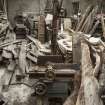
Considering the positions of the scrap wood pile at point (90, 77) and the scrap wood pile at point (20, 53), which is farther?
the scrap wood pile at point (20, 53)

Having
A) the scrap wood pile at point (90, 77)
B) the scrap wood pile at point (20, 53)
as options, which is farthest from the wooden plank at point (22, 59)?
the scrap wood pile at point (90, 77)

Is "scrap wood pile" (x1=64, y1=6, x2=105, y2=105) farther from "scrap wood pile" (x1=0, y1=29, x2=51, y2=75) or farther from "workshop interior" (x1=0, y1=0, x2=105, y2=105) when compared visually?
"scrap wood pile" (x1=0, y1=29, x2=51, y2=75)

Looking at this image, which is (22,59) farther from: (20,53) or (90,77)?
(90,77)

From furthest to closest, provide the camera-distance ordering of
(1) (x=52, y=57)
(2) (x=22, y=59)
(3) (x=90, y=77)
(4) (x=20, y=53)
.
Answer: (4) (x=20, y=53)
(2) (x=22, y=59)
(1) (x=52, y=57)
(3) (x=90, y=77)

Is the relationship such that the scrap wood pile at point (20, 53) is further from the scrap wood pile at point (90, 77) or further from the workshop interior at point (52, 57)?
the scrap wood pile at point (90, 77)

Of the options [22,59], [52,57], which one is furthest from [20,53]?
[52,57]

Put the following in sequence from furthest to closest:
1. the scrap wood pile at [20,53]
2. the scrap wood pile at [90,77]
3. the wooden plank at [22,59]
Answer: the scrap wood pile at [20,53] < the wooden plank at [22,59] < the scrap wood pile at [90,77]

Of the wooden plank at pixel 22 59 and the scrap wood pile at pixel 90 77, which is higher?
the scrap wood pile at pixel 90 77

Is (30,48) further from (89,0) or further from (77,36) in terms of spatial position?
(89,0)

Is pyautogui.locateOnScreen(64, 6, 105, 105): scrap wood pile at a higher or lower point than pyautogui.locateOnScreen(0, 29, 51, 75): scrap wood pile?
higher

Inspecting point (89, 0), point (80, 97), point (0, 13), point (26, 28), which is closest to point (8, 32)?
point (26, 28)

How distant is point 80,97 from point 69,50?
298 centimetres

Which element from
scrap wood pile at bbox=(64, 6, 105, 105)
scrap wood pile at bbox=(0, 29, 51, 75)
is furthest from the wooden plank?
scrap wood pile at bbox=(64, 6, 105, 105)

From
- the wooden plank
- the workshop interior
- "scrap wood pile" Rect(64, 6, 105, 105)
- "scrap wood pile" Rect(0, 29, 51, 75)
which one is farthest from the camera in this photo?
"scrap wood pile" Rect(0, 29, 51, 75)
